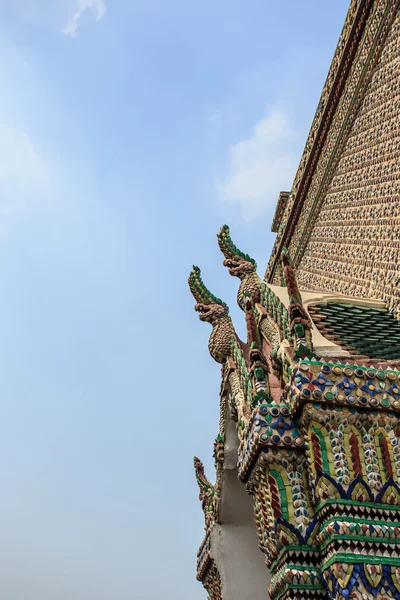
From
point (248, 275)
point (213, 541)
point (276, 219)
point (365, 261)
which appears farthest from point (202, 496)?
point (276, 219)

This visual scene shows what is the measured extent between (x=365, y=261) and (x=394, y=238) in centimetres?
67

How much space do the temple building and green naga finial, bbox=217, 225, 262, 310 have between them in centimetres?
1

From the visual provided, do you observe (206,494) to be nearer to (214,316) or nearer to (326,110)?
(214,316)

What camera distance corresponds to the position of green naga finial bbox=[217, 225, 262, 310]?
4.82 metres

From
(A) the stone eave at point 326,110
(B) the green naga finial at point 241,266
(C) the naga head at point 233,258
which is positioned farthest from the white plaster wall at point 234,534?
(A) the stone eave at point 326,110

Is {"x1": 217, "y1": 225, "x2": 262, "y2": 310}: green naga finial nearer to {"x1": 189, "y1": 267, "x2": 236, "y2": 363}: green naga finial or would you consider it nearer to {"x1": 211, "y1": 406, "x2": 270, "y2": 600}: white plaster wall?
{"x1": 189, "y1": 267, "x2": 236, "y2": 363}: green naga finial

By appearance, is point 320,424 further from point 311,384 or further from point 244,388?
point 244,388

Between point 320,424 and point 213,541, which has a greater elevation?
point 320,424

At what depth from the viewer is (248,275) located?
196 inches

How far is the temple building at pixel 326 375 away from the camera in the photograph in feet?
10.3

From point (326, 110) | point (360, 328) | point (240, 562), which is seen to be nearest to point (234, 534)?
point (240, 562)

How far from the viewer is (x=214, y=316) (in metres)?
5.48

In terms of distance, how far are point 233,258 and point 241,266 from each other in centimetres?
16

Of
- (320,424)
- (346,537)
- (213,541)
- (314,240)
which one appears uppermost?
Result: (314,240)
